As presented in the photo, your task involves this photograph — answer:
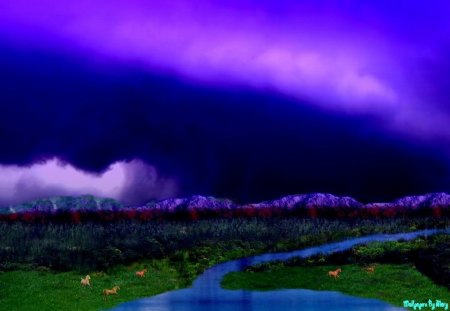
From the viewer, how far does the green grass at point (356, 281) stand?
37.8 m

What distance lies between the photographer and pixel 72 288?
41.5 m

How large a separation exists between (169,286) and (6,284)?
10.5m

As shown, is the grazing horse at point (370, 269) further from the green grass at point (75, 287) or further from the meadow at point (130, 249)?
the green grass at point (75, 287)

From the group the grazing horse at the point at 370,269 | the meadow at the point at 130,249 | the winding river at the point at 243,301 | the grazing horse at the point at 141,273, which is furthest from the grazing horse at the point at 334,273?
the grazing horse at the point at 141,273

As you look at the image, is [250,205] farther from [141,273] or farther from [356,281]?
[356,281]

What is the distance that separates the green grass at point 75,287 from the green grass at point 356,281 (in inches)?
187

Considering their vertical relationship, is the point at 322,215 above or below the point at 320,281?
above

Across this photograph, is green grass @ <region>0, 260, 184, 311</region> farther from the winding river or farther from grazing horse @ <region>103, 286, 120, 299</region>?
the winding river

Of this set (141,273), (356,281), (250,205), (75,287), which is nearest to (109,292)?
(75,287)

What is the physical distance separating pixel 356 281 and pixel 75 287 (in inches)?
671

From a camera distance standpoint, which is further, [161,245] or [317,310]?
[161,245]

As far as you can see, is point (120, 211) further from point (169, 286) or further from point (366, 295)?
point (366, 295)

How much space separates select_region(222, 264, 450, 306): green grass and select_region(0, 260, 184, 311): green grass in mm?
4739

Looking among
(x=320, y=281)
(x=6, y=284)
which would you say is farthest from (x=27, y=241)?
(x=320, y=281)
